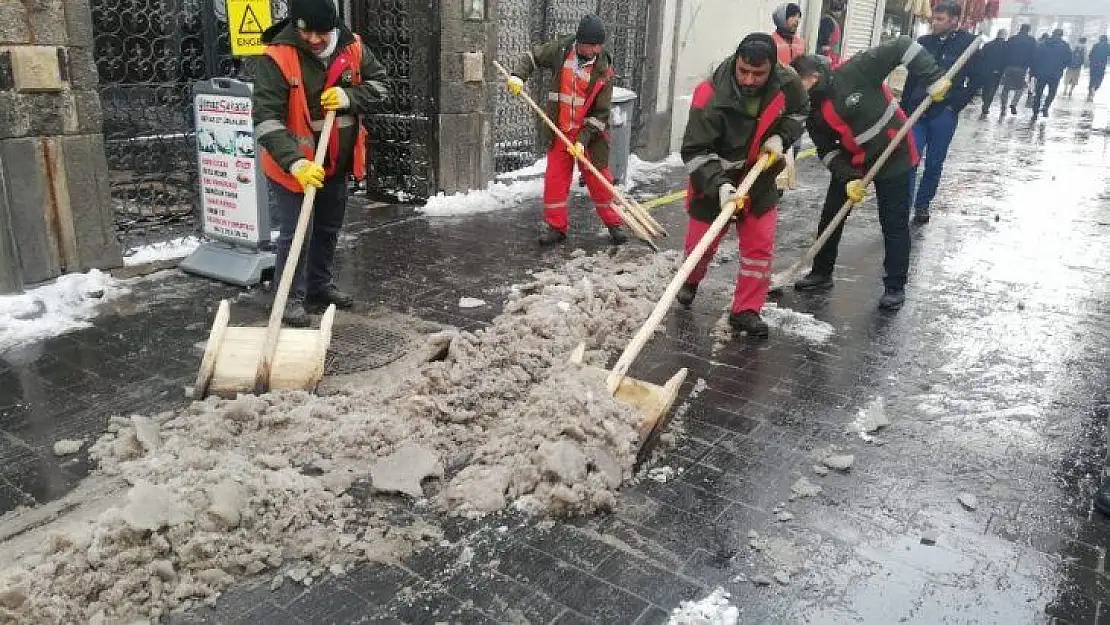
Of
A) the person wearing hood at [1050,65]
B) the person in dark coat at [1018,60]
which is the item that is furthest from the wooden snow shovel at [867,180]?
the person in dark coat at [1018,60]

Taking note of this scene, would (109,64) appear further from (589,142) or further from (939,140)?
(939,140)

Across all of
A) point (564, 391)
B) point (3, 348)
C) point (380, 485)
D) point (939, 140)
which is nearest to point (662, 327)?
point (564, 391)

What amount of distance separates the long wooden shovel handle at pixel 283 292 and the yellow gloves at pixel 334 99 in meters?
0.04

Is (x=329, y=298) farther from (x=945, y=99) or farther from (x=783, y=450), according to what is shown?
(x=945, y=99)

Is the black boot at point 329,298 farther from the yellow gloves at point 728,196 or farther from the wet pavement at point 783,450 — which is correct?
the yellow gloves at point 728,196

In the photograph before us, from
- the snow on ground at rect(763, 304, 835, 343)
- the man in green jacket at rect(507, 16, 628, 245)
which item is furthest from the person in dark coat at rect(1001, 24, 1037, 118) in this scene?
the snow on ground at rect(763, 304, 835, 343)

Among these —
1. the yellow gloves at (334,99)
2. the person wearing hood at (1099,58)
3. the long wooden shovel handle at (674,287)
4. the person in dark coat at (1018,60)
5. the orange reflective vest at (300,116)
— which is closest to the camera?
the long wooden shovel handle at (674,287)

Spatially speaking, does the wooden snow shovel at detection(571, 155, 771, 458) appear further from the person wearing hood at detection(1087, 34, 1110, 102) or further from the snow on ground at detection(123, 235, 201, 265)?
the person wearing hood at detection(1087, 34, 1110, 102)

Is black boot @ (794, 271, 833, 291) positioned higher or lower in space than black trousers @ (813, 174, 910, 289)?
lower

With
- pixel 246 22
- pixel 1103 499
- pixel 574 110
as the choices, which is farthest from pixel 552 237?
pixel 1103 499

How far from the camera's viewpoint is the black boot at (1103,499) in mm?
3314

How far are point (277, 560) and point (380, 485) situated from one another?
540 mm

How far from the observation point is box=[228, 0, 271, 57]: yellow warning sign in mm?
5945

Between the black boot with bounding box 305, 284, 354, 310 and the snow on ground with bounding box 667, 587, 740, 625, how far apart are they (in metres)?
3.38
